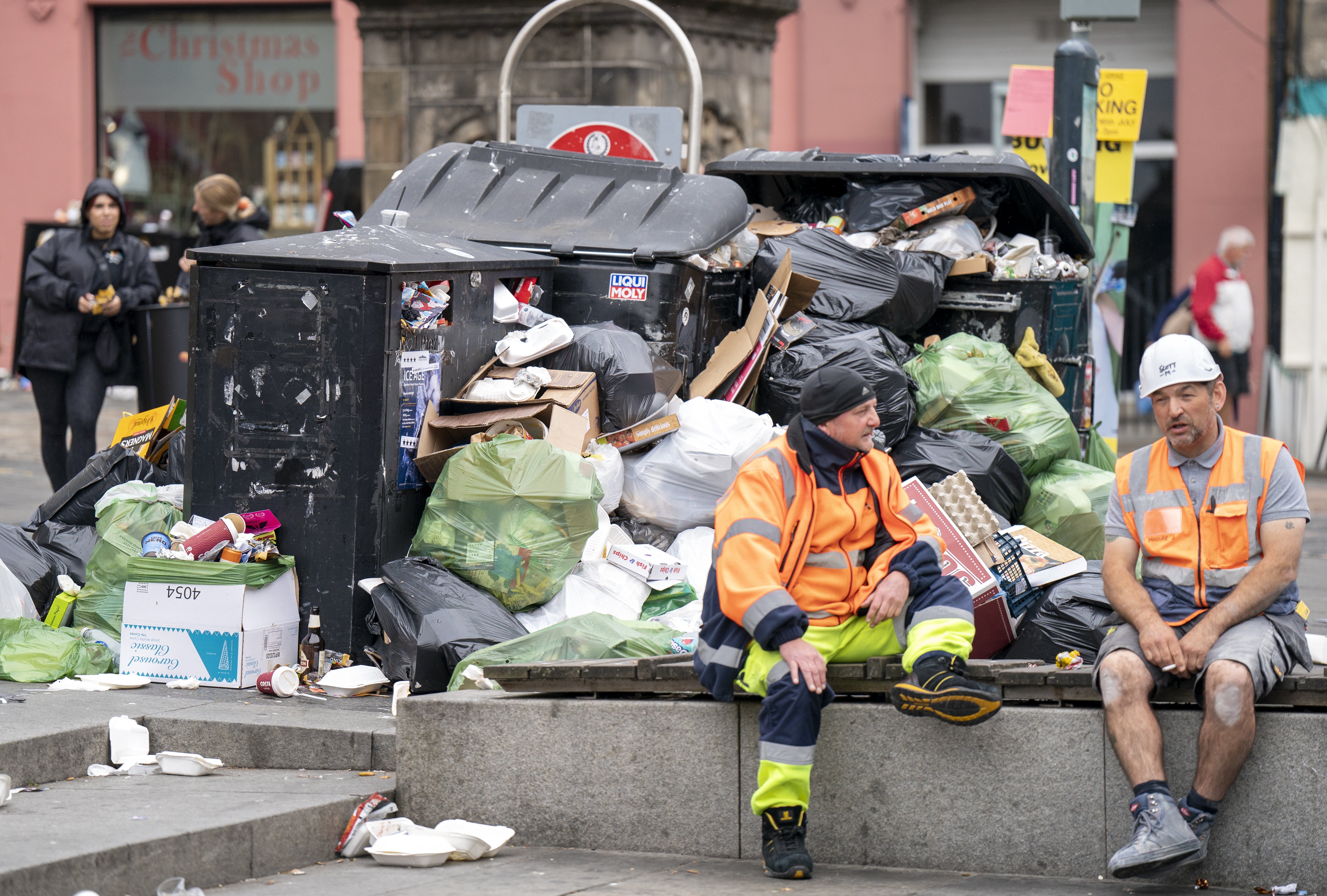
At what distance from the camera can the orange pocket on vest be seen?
168 inches

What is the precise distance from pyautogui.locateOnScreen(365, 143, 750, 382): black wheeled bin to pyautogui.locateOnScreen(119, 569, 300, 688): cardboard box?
1710 mm

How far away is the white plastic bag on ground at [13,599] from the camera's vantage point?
5.91 metres

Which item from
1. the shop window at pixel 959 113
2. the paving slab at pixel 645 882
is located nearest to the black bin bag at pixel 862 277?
the paving slab at pixel 645 882

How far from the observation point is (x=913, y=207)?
7.50 meters

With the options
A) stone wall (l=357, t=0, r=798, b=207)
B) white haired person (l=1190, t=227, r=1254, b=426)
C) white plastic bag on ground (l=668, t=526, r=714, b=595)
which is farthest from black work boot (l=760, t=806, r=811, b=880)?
white haired person (l=1190, t=227, r=1254, b=426)

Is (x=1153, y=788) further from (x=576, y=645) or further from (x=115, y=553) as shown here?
(x=115, y=553)

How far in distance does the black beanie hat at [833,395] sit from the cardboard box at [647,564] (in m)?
1.58

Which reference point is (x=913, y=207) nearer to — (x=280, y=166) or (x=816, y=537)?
(x=816, y=537)

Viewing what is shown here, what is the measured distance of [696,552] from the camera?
602 cm

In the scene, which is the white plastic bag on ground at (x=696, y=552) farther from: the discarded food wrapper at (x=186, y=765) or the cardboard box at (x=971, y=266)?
the cardboard box at (x=971, y=266)

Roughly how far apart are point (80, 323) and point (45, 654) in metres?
3.29

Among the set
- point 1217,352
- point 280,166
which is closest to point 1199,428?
point 1217,352

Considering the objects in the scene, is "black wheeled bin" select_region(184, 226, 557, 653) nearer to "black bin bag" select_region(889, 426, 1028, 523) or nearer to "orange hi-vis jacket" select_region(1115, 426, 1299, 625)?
"black bin bag" select_region(889, 426, 1028, 523)

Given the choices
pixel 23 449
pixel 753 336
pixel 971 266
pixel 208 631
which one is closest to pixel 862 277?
pixel 971 266
